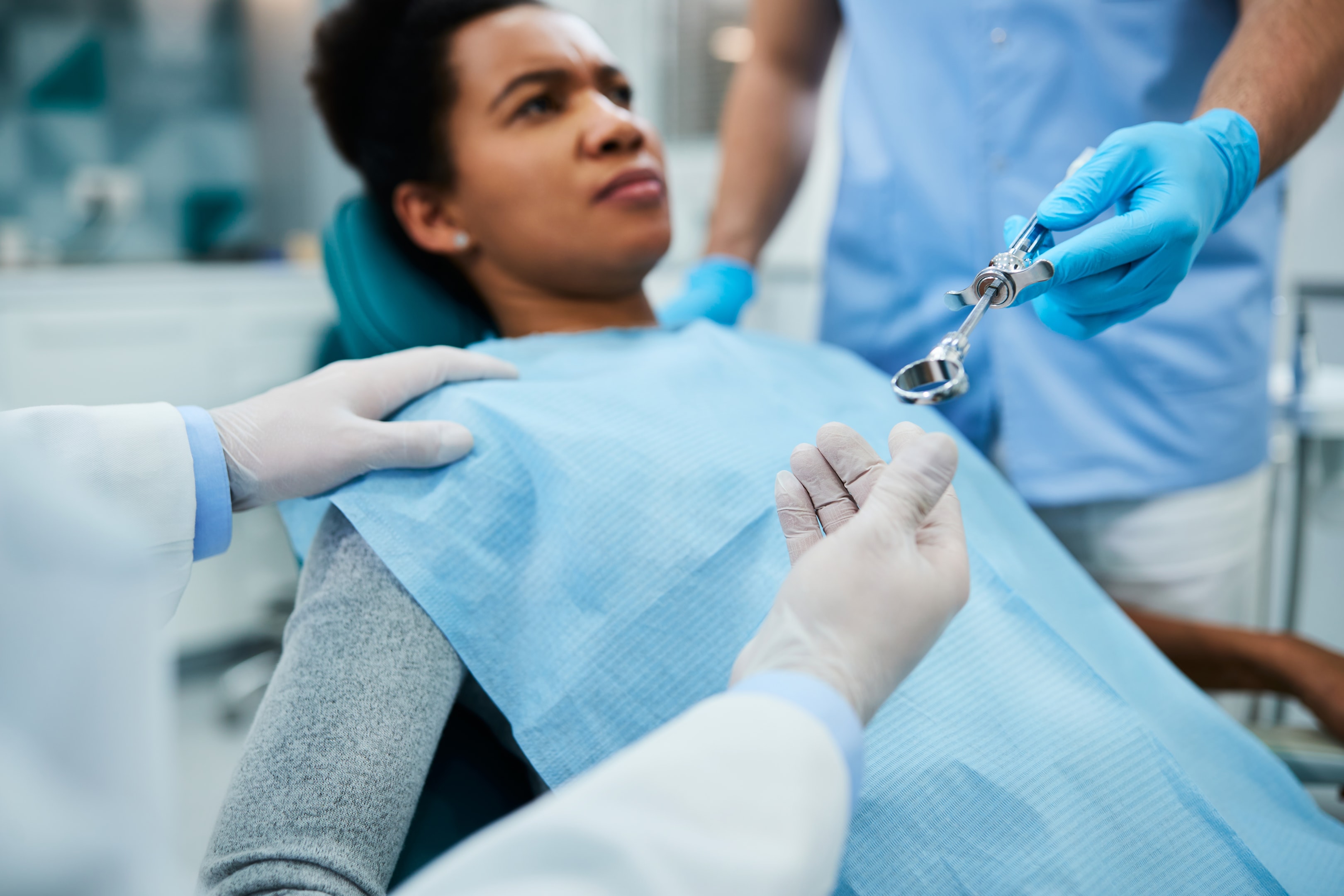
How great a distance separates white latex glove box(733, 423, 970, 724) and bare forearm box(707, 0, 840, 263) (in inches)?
38.5

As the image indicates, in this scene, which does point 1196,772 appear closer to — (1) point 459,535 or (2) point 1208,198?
(2) point 1208,198

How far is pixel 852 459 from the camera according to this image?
24.0 inches

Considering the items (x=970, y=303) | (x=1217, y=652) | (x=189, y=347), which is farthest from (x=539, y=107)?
(x=189, y=347)

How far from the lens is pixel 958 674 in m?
0.72

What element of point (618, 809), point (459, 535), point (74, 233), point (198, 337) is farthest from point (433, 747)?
point (74, 233)

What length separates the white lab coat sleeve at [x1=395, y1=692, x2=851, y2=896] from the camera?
35 centimetres

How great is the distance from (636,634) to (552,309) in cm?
54

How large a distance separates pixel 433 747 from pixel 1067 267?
0.59 m

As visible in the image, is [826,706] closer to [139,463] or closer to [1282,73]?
[139,463]

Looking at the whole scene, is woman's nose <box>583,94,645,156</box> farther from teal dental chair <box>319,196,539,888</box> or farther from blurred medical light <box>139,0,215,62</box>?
blurred medical light <box>139,0,215,62</box>

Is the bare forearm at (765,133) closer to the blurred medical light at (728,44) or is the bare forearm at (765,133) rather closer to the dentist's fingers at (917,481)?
the dentist's fingers at (917,481)

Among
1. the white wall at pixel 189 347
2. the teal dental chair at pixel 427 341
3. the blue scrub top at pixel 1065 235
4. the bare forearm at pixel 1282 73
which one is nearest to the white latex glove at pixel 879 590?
the teal dental chair at pixel 427 341

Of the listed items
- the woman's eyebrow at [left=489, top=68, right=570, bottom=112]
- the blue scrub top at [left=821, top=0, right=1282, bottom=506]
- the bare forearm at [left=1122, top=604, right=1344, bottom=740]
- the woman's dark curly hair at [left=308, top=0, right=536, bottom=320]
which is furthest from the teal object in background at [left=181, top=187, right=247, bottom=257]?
the bare forearm at [left=1122, top=604, right=1344, bottom=740]

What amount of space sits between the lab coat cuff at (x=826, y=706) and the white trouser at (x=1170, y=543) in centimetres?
85
